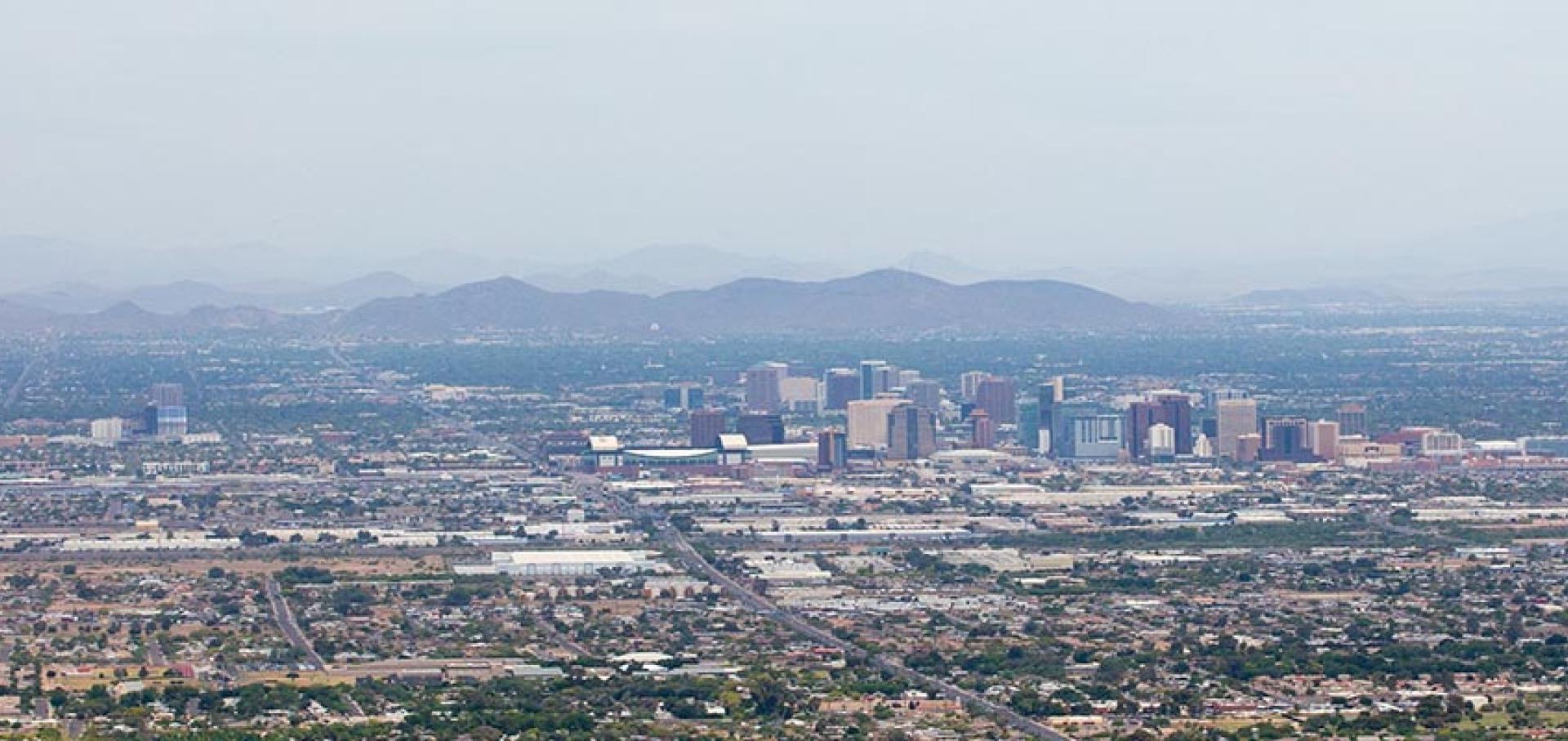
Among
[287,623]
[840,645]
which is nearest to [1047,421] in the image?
[287,623]

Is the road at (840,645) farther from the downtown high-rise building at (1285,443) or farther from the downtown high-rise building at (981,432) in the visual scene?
the downtown high-rise building at (981,432)

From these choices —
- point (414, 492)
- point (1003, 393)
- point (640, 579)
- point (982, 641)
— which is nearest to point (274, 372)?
point (1003, 393)

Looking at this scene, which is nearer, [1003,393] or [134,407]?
[1003,393]

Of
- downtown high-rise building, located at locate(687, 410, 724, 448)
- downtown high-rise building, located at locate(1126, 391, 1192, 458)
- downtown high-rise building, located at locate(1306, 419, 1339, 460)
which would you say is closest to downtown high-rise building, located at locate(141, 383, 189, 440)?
downtown high-rise building, located at locate(687, 410, 724, 448)

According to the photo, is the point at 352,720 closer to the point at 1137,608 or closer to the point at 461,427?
the point at 1137,608

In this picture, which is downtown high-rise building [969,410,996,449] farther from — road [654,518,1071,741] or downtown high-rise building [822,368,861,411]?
road [654,518,1071,741]

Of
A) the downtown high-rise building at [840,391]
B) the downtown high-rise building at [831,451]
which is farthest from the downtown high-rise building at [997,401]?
the downtown high-rise building at [831,451]
